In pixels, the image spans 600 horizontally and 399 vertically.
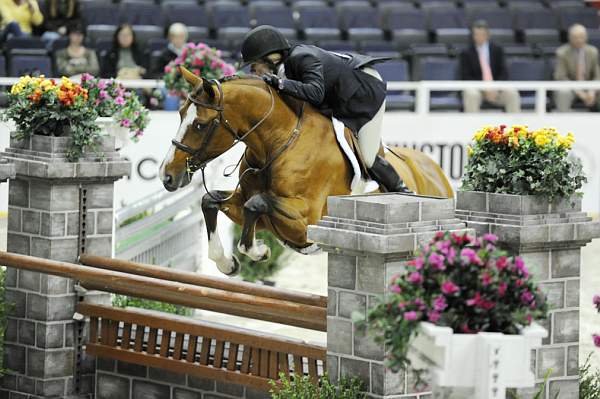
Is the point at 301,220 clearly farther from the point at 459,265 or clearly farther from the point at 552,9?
the point at 552,9

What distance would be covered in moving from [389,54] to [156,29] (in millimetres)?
2598

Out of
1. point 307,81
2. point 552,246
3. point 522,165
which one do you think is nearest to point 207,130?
point 307,81

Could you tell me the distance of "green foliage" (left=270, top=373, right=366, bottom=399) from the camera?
4.94 m

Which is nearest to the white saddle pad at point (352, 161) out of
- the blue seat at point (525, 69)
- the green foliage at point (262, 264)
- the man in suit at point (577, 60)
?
the green foliage at point (262, 264)

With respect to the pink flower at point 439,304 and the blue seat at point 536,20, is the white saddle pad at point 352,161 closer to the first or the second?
the pink flower at point 439,304

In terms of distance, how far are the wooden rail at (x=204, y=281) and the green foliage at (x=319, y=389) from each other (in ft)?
1.45

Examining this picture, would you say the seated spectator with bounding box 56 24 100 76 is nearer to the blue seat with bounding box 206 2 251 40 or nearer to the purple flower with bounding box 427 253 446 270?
the blue seat with bounding box 206 2 251 40

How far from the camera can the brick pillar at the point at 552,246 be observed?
5195mm

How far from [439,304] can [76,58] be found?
9.32m

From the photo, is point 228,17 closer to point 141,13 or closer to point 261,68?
point 141,13

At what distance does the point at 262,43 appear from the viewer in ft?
23.4

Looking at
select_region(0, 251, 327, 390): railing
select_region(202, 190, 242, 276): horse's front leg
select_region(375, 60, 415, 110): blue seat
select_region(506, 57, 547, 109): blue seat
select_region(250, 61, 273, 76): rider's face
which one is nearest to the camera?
select_region(0, 251, 327, 390): railing

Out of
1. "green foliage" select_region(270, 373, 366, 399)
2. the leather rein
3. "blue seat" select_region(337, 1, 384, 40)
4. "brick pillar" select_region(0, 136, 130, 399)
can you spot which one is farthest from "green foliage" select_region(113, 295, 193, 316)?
"blue seat" select_region(337, 1, 384, 40)

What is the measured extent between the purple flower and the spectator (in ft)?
34.8
